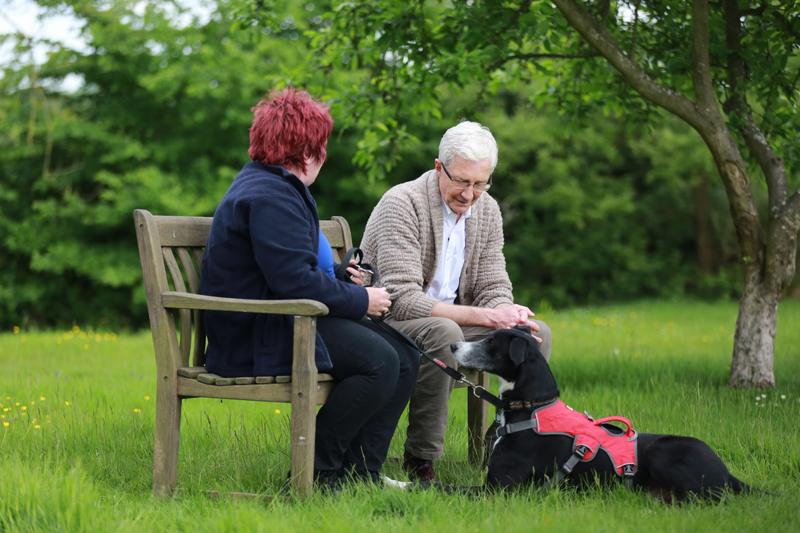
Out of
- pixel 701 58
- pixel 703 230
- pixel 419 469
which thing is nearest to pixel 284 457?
pixel 419 469

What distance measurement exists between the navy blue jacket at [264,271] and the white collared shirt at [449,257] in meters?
0.79

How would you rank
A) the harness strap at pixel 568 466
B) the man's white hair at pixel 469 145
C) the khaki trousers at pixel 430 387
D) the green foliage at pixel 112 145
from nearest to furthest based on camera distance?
the harness strap at pixel 568 466 → the khaki trousers at pixel 430 387 → the man's white hair at pixel 469 145 → the green foliage at pixel 112 145

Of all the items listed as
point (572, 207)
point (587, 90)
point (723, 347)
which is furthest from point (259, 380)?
point (572, 207)

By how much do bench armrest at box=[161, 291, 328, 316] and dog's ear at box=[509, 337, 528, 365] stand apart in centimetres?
75

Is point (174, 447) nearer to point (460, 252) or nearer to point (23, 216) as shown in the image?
point (460, 252)

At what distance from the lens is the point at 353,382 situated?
3.68 metres

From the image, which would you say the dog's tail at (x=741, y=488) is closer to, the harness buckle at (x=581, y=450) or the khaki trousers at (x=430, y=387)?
the harness buckle at (x=581, y=450)

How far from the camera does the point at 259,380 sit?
3.57 metres

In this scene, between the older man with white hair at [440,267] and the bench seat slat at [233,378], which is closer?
the bench seat slat at [233,378]

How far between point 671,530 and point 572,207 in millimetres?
13200

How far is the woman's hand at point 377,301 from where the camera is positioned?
374 cm

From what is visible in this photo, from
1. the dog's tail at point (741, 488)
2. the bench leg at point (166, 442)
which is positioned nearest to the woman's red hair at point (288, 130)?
the bench leg at point (166, 442)

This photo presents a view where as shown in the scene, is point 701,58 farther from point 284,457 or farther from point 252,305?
point 252,305

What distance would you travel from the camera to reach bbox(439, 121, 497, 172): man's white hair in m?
4.16
